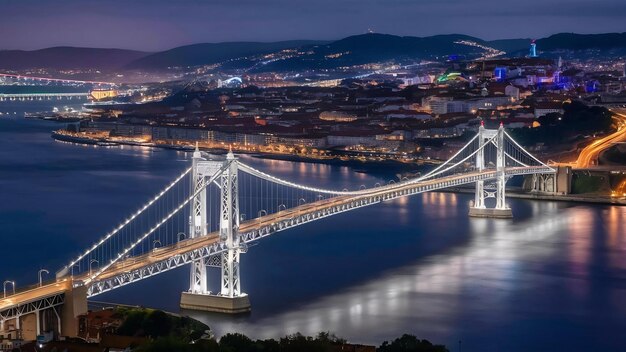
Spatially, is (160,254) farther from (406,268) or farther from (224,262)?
(406,268)

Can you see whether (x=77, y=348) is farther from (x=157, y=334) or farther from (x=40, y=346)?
(x=157, y=334)

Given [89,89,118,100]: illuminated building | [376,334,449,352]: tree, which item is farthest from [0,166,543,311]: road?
[89,89,118,100]: illuminated building

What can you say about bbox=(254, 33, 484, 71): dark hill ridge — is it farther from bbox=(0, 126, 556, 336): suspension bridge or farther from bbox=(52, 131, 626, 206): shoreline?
bbox=(0, 126, 556, 336): suspension bridge

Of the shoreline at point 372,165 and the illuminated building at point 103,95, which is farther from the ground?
the illuminated building at point 103,95

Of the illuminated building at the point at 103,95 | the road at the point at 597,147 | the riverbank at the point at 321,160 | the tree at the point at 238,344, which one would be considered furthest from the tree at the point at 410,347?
the illuminated building at the point at 103,95

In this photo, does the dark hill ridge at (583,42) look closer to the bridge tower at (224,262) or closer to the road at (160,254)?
the road at (160,254)

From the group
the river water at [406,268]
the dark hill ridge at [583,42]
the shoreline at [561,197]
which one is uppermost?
the dark hill ridge at [583,42]

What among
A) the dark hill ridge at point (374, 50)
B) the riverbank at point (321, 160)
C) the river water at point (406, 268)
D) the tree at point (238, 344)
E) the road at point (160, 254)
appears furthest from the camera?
the dark hill ridge at point (374, 50)

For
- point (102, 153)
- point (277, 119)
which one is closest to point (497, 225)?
point (102, 153)
